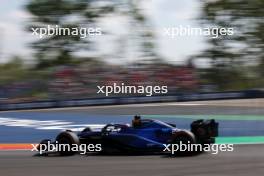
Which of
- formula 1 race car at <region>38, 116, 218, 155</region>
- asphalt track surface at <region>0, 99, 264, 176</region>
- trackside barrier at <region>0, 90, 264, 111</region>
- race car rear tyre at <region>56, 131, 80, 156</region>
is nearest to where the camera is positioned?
asphalt track surface at <region>0, 99, 264, 176</region>

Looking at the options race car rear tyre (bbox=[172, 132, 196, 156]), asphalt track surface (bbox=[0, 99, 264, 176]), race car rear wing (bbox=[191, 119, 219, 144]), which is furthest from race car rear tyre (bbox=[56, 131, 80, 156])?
race car rear wing (bbox=[191, 119, 219, 144])

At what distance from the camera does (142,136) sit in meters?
8.64

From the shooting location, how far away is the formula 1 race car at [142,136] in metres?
8.41

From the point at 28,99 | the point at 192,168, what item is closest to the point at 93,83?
the point at 28,99

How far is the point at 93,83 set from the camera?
498 inches

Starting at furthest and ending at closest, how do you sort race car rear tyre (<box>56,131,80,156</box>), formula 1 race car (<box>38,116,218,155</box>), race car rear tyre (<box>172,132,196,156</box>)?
race car rear tyre (<box>56,131,80,156</box>)
formula 1 race car (<box>38,116,218,155</box>)
race car rear tyre (<box>172,132,196,156</box>)

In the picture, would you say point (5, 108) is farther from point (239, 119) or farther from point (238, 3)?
point (238, 3)

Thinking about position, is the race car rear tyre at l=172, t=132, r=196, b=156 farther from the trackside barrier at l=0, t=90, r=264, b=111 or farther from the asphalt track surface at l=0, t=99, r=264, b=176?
the trackside barrier at l=0, t=90, r=264, b=111

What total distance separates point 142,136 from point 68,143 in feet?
4.42

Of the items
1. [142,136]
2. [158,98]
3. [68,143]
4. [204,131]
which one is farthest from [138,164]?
[158,98]

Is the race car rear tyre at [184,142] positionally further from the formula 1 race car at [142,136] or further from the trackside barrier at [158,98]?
the trackside barrier at [158,98]

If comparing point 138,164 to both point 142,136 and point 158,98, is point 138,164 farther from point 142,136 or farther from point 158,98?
point 158,98

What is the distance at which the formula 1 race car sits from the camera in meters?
8.41

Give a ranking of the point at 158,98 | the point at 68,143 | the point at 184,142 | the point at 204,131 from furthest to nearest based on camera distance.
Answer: the point at 158,98 < the point at 68,143 < the point at 204,131 < the point at 184,142
